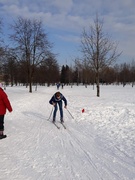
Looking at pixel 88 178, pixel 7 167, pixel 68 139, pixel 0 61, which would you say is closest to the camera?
pixel 88 178

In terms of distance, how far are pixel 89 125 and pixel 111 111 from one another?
268cm

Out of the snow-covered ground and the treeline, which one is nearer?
the snow-covered ground

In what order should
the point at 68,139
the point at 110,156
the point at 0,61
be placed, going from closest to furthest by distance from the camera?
the point at 110,156 < the point at 68,139 < the point at 0,61

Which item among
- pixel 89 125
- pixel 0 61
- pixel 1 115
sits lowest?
pixel 89 125

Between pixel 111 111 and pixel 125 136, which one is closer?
pixel 125 136

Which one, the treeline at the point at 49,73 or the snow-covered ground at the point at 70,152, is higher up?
the treeline at the point at 49,73

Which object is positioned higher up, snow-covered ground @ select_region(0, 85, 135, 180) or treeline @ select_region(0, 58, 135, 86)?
treeline @ select_region(0, 58, 135, 86)

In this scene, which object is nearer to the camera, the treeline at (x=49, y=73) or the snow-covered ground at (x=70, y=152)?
the snow-covered ground at (x=70, y=152)

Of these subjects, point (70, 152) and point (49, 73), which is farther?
point (49, 73)

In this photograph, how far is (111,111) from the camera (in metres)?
12.0

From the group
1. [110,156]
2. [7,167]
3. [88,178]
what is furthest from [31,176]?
[110,156]

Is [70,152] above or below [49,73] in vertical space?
below

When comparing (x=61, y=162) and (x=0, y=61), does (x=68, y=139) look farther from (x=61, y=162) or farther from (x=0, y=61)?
(x=0, y=61)

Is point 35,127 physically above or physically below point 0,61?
below
